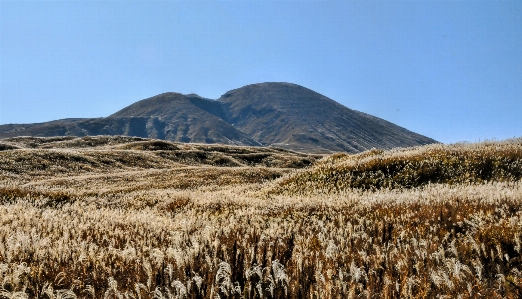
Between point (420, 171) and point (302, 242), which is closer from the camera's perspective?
point (302, 242)

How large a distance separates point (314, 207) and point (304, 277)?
330 inches

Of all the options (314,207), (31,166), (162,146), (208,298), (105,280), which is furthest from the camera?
(162,146)

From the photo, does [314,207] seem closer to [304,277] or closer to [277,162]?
[304,277]

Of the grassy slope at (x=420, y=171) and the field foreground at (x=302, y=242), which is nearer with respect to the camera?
the field foreground at (x=302, y=242)

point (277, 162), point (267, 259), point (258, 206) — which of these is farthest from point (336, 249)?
point (277, 162)

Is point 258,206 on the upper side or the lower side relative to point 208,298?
lower

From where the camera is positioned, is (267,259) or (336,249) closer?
(267,259)

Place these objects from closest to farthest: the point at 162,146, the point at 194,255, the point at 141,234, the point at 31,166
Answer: the point at 194,255, the point at 141,234, the point at 31,166, the point at 162,146

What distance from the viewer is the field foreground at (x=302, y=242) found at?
143 inches

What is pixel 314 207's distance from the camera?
12.1 m

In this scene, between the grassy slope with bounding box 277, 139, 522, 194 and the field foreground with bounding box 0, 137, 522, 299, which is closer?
the field foreground with bounding box 0, 137, 522, 299

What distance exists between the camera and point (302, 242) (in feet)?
19.9

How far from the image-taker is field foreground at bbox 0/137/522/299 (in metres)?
3.63

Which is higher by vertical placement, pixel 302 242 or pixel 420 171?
pixel 420 171
